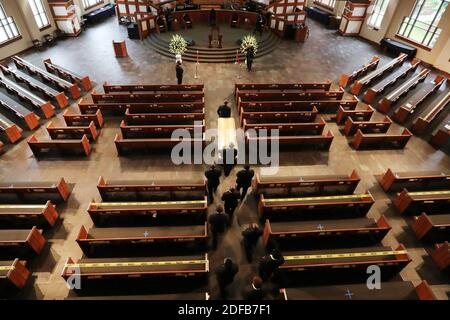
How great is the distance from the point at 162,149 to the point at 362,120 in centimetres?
749

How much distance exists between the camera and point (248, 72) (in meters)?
14.0

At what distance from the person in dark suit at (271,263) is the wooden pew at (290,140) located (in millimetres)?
4282

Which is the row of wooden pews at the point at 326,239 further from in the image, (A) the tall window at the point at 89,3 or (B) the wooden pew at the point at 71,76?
(A) the tall window at the point at 89,3

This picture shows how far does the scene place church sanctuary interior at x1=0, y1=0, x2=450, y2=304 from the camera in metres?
5.91

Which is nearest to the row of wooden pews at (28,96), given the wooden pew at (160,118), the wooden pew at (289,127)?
the wooden pew at (160,118)

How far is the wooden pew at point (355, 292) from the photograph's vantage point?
17.7 ft

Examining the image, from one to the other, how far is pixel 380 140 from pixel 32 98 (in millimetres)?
12899

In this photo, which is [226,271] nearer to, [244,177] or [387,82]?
[244,177]

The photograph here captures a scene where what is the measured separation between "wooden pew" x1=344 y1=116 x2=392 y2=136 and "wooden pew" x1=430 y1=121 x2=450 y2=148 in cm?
145

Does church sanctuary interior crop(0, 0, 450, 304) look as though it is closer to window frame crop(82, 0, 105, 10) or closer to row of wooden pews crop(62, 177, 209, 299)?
row of wooden pews crop(62, 177, 209, 299)

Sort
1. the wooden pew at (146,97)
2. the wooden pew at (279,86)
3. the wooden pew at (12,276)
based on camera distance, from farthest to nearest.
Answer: the wooden pew at (279,86) → the wooden pew at (146,97) → the wooden pew at (12,276)

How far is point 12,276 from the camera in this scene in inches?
217

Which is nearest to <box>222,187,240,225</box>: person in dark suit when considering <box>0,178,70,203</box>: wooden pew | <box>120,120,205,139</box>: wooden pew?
<box>120,120,205,139</box>: wooden pew

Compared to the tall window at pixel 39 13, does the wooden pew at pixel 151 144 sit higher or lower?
lower
